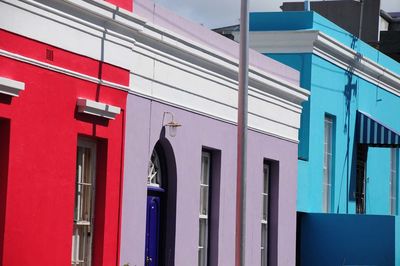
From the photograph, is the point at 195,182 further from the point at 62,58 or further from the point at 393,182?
the point at 393,182

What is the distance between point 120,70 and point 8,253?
3354 millimetres

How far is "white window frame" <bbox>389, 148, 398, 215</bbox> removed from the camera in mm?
28312

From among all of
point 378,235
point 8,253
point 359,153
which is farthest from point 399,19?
point 8,253

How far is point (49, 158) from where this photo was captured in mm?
12781

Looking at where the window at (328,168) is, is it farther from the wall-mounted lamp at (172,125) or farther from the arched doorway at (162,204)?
the wall-mounted lamp at (172,125)

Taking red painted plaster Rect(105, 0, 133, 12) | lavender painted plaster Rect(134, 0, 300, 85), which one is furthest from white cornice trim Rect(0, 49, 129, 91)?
lavender painted plaster Rect(134, 0, 300, 85)

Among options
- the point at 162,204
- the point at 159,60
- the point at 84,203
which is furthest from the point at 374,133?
the point at 84,203

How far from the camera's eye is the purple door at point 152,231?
51.7 feet

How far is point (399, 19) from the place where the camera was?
153ft

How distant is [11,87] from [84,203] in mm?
2476

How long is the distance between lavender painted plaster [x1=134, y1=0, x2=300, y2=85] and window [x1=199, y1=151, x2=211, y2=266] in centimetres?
192

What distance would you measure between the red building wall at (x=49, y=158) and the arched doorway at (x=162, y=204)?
1857 mm

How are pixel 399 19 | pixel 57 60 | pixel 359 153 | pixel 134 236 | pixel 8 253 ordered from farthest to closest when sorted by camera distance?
pixel 399 19, pixel 359 153, pixel 134 236, pixel 57 60, pixel 8 253

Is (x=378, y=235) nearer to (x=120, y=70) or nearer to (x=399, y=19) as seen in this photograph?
(x=120, y=70)
